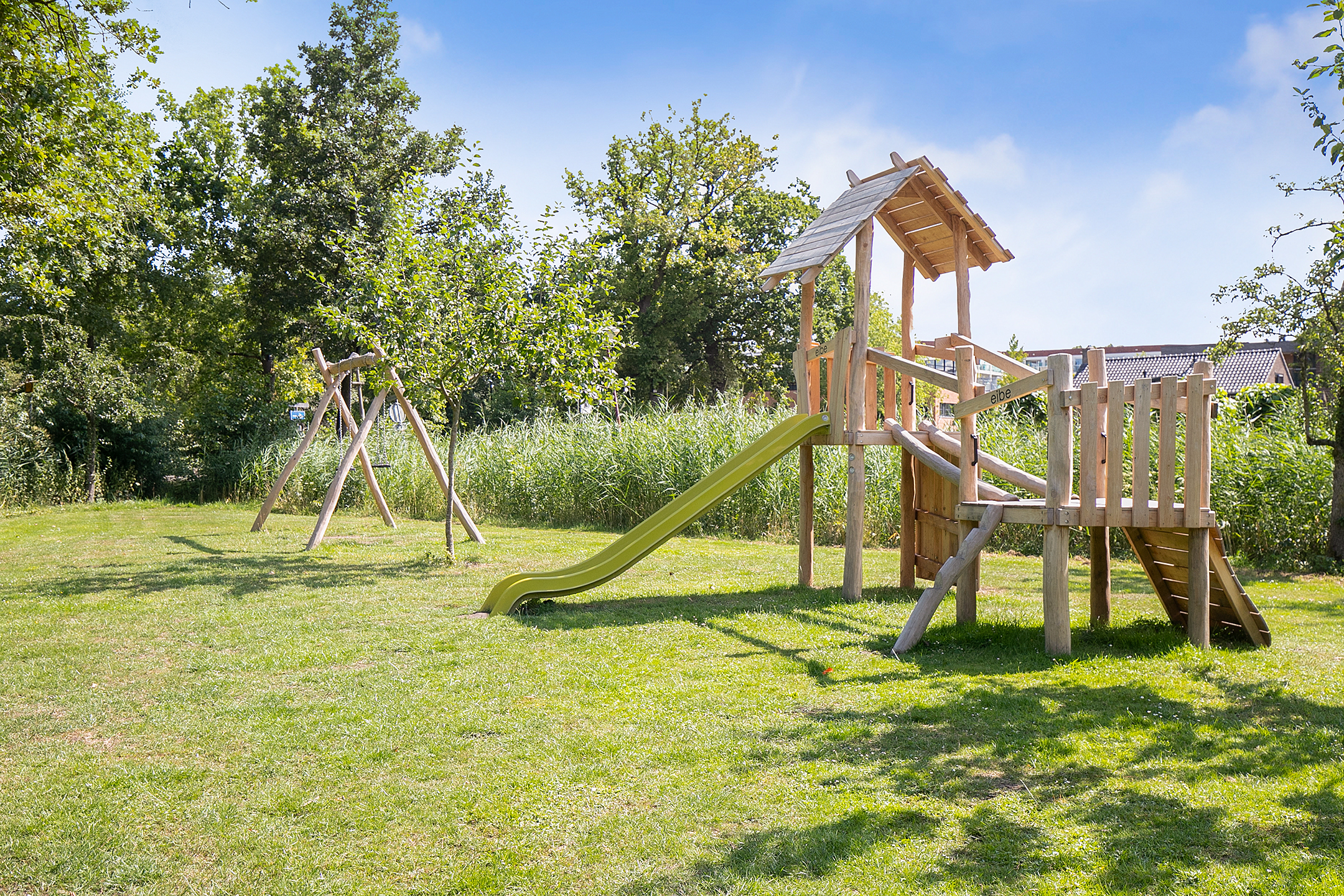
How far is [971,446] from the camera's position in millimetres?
7066

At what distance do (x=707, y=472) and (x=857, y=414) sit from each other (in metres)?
7.48

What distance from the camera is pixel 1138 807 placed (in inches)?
142

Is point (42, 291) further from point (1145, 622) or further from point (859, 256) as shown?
point (1145, 622)

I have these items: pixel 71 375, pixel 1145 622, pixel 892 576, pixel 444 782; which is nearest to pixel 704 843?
pixel 444 782

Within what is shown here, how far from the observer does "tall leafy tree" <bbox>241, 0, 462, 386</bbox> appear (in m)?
26.1

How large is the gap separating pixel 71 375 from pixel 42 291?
807cm

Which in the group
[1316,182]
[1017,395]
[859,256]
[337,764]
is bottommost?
[337,764]

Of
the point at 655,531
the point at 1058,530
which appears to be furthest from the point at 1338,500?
the point at 655,531

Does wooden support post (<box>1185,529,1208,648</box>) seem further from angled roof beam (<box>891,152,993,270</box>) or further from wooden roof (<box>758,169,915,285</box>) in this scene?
angled roof beam (<box>891,152,993,270</box>)

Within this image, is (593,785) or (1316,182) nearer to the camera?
(593,785)

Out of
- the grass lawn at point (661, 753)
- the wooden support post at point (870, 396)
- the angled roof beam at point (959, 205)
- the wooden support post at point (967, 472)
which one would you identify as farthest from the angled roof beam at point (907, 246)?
the grass lawn at point (661, 753)

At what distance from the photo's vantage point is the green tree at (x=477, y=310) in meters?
10.4

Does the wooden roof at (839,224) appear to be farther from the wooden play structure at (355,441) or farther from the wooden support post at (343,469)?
the wooden support post at (343,469)

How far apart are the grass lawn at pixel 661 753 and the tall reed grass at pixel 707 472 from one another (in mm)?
3844
